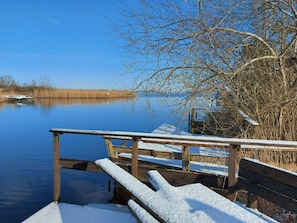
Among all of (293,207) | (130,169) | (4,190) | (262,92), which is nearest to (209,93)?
(262,92)

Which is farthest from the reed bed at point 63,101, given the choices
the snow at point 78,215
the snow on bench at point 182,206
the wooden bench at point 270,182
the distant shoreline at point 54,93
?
the snow on bench at point 182,206

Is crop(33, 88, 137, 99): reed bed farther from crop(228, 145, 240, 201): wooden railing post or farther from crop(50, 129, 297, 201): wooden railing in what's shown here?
crop(228, 145, 240, 201): wooden railing post

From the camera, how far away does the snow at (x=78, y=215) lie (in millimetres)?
3102

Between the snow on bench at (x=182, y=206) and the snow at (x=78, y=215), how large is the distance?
5.73 ft

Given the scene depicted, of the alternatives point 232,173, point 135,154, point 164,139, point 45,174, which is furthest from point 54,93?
point 232,173

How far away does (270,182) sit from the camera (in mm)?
2152

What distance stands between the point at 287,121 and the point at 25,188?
5862 millimetres

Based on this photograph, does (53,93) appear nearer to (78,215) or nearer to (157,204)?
(78,215)

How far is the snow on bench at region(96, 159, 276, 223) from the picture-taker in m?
1.23

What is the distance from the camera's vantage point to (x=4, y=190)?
617 cm

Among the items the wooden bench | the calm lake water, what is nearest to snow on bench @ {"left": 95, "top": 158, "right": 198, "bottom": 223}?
the wooden bench

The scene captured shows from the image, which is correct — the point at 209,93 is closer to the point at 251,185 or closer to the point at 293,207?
the point at 251,185

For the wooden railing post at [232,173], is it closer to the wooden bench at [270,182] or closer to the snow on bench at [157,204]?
the wooden bench at [270,182]

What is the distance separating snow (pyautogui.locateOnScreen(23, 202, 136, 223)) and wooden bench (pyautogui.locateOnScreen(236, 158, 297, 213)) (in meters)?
1.36
